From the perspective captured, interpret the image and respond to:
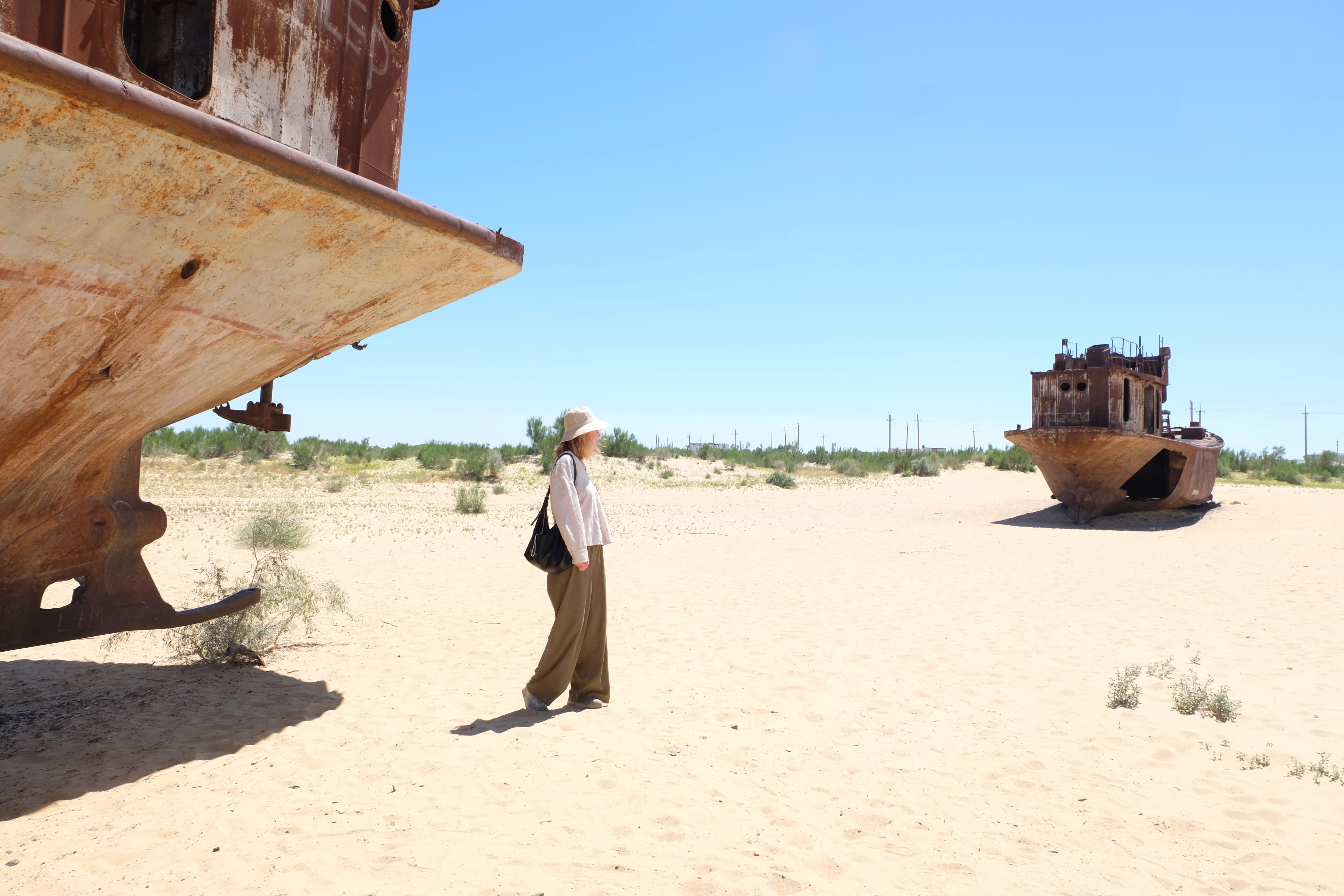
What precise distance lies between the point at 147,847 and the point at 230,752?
1.07 m

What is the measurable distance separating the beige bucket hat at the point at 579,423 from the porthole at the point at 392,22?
7.66 feet

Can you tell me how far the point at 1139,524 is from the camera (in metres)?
17.7

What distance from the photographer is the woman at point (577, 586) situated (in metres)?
4.65

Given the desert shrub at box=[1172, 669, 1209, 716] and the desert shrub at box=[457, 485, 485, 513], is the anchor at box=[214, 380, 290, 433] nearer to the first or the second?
the desert shrub at box=[1172, 669, 1209, 716]

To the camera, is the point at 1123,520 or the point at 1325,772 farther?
the point at 1123,520

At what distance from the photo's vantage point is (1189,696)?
17.2 feet

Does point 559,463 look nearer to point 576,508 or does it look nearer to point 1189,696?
point 576,508

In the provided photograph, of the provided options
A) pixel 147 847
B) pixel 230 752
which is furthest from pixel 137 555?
pixel 147 847

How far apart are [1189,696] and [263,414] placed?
6.26 m

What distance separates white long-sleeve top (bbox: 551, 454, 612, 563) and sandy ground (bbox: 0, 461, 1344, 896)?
1029 millimetres

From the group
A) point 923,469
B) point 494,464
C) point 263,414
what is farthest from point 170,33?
point 923,469

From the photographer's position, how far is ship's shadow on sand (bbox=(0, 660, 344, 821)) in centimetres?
394

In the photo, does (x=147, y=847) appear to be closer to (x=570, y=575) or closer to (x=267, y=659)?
(x=570, y=575)

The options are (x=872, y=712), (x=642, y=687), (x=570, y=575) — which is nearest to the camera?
(x=570, y=575)
